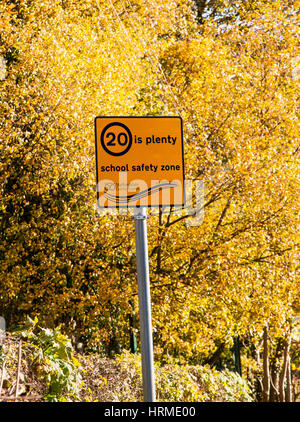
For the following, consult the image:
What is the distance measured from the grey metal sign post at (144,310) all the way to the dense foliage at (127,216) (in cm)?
645

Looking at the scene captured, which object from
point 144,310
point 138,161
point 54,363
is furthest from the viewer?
point 54,363

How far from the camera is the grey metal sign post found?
251cm

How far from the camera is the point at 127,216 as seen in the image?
9492mm

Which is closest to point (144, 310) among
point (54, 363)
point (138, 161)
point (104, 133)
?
point (138, 161)

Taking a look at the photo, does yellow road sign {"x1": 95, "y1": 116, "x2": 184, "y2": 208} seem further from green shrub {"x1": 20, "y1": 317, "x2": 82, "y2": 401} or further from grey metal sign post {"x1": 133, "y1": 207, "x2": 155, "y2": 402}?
green shrub {"x1": 20, "y1": 317, "x2": 82, "y2": 401}

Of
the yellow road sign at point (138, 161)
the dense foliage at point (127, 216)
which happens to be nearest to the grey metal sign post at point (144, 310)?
the yellow road sign at point (138, 161)

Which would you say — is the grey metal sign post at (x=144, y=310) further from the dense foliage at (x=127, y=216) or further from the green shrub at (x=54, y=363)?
the dense foliage at (x=127, y=216)

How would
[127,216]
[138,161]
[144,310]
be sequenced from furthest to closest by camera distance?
1. [127,216]
2. [138,161]
3. [144,310]

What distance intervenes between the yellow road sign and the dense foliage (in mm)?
6384

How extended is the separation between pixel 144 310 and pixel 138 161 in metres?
0.73

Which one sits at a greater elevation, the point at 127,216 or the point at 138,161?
the point at 127,216

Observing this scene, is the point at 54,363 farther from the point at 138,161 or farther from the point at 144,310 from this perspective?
the point at 138,161
